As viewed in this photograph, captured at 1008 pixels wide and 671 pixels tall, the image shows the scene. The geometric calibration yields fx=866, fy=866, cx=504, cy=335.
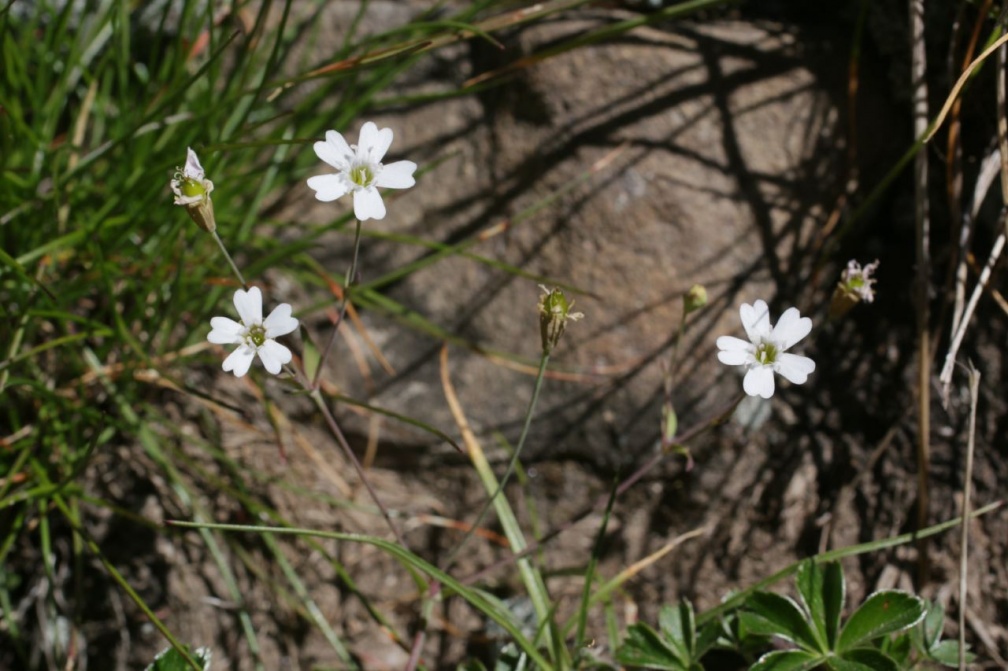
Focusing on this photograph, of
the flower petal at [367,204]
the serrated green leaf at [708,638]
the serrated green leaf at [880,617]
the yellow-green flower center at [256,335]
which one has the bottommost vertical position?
the serrated green leaf at [708,638]

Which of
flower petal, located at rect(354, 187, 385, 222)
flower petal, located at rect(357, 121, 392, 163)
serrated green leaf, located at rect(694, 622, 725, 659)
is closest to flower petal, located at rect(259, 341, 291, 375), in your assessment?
flower petal, located at rect(354, 187, 385, 222)

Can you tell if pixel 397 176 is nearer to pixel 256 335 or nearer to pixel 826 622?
pixel 256 335

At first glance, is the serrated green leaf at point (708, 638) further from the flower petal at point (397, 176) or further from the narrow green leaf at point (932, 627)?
the flower petal at point (397, 176)

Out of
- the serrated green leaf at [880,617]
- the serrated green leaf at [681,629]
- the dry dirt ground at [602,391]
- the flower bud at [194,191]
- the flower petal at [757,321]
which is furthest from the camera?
the dry dirt ground at [602,391]

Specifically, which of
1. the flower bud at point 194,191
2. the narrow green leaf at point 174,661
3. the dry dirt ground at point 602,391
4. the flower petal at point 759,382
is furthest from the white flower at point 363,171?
the narrow green leaf at point 174,661

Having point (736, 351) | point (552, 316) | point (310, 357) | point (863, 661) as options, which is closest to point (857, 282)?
point (736, 351)
